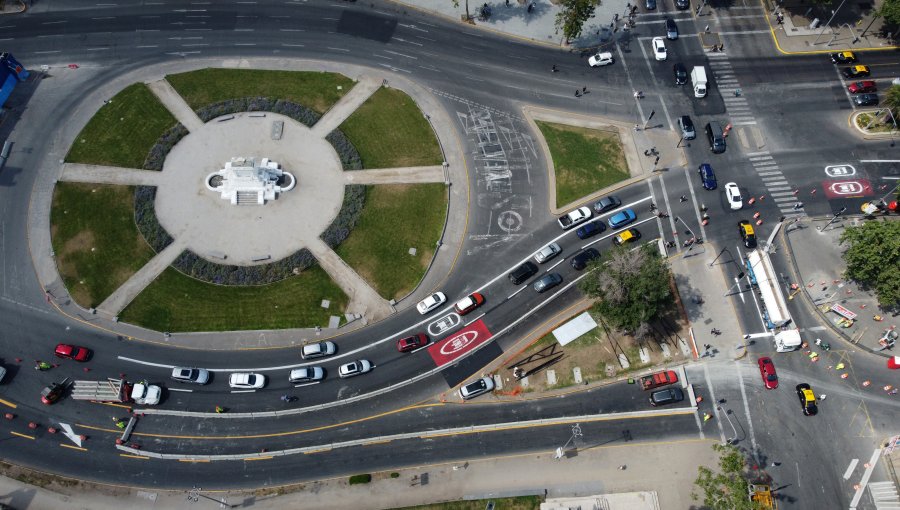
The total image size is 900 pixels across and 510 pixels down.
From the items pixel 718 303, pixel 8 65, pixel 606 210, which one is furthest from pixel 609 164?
pixel 8 65

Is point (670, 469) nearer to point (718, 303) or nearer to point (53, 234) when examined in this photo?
point (718, 303)

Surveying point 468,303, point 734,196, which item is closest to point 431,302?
point 468,303

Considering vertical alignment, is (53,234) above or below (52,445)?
above

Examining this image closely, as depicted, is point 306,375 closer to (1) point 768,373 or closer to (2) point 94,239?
(2) point 94,239

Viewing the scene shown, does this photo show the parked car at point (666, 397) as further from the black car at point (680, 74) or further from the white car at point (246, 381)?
the black car at point (680, 74)

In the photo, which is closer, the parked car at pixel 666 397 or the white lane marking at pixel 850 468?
the white lane marking at pixel 850 468

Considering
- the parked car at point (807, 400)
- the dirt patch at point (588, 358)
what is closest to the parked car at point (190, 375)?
the dirt patch at point (588, 358)
